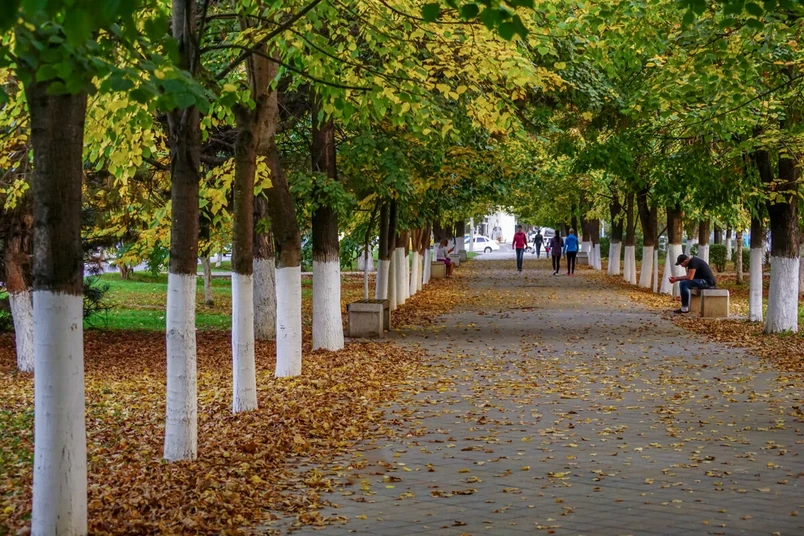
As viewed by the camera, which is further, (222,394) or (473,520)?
(222,394)

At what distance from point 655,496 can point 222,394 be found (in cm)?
654

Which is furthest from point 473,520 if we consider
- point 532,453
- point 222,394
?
point 222,394

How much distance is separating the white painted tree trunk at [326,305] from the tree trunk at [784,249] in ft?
25.8

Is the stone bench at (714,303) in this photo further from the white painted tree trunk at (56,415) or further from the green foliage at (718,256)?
the green foliage at (718,256)

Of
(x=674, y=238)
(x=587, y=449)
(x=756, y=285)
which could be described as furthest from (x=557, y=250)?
(x=587, y=449)

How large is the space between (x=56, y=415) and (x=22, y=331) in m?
12.3

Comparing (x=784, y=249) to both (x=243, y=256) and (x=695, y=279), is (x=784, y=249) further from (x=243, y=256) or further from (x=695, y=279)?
(x=243, y=256)

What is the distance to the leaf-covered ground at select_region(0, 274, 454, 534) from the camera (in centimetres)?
713

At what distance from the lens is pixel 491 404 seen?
12.3 metres

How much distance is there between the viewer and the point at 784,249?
20156 millimetres

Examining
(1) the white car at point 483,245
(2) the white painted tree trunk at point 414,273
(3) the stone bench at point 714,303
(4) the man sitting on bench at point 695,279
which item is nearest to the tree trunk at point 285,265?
(3) the stone bench at point 714,303

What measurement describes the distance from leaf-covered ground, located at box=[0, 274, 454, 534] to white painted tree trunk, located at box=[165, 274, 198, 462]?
0.55 ft

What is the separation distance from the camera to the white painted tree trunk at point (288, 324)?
14.4 metres

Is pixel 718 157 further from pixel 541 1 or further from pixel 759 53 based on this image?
pixel 541 1
